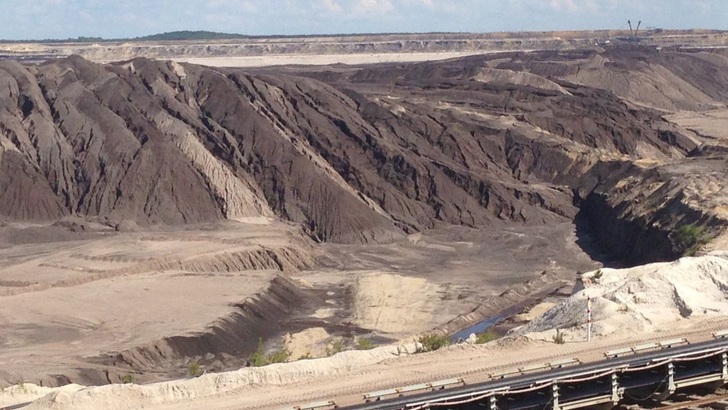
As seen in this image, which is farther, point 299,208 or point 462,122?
point 462,122

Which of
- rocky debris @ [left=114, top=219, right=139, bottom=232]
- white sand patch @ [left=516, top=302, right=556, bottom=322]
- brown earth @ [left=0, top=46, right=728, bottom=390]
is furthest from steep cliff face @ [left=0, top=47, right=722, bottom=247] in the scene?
white sand patch @ [left=516, top=302, right=556, bottom=322]

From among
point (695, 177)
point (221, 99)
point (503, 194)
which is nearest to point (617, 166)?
point (503, 194)

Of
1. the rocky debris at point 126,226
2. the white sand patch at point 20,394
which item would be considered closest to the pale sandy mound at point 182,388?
the white sand patch at point 20,394

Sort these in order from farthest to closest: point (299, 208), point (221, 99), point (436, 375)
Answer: point (221, 99), point (299, 208), point (436, 375)

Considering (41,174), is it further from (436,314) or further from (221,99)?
(436,314)

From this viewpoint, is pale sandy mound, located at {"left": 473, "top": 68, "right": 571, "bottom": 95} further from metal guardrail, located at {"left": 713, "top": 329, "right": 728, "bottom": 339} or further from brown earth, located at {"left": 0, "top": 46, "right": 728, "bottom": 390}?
metal guardrail, located at {"left": 713, "top": 329, "right": 728, "bottom": 339}

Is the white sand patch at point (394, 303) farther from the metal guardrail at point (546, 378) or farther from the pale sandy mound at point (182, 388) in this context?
the metal guardrail at point (546, 378)
